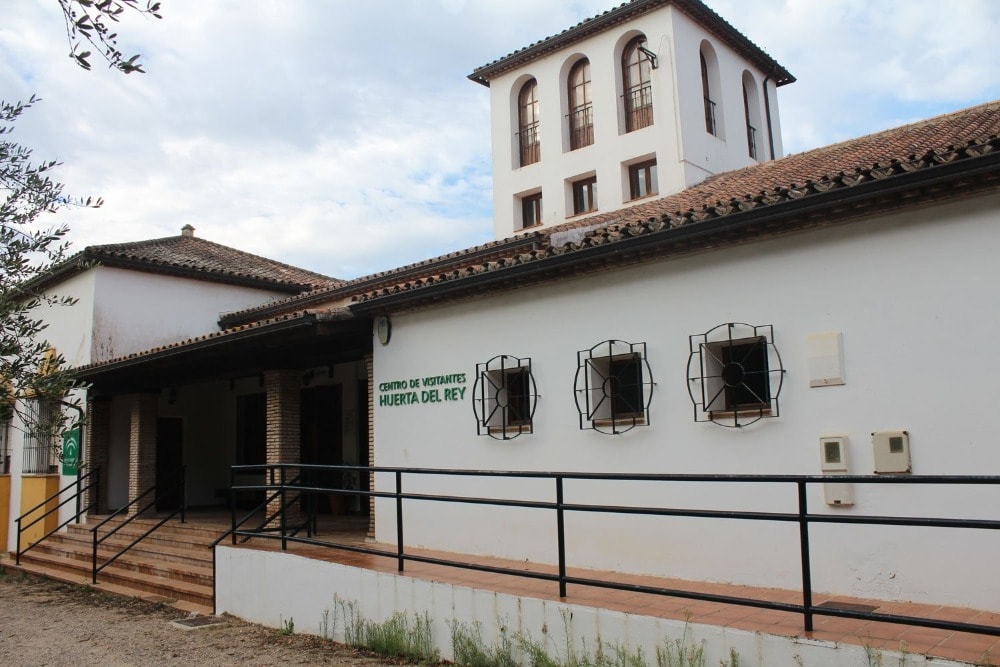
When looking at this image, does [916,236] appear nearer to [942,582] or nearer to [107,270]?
[942,582]

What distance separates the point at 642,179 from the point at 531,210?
12.6 ft

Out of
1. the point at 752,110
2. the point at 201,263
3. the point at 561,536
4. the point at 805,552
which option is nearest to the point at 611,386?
the point at 561,536

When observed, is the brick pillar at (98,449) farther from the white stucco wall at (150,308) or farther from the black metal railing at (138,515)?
the white stucco wall at (150,308)

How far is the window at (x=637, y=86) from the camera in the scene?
68.2ft

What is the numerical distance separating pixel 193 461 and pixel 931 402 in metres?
14.9

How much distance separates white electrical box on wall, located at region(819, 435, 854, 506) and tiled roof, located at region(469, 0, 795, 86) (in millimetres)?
16502

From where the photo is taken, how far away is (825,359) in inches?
250

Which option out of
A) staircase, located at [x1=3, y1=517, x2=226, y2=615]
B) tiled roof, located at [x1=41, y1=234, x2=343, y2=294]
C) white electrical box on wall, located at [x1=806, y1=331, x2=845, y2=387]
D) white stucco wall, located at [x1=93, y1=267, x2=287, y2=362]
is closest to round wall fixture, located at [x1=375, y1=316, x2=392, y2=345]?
staircase, located at [x1=3, y1=517, x2=226, y2=615]

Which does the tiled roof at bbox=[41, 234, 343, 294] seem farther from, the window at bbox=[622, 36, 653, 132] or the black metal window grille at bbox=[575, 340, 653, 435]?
the black metal window grille at bbox=[575, 340, 653, 435]

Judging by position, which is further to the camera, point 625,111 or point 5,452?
point 625,111

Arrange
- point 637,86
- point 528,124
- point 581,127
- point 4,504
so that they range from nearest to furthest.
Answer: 1. point 4,504
2. point 637,86
3. point 581,127
4. point 528,124

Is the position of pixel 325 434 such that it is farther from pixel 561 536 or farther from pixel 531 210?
pixel 531 210

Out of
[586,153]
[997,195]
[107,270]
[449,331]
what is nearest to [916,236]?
[997,195]

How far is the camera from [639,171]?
2097 centimetres
